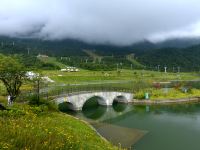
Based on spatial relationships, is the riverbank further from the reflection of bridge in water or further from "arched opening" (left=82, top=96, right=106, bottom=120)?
"arched opening" (left=82, top=96, right=106, bottom=120)

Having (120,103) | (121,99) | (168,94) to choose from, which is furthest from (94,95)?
(168,94)

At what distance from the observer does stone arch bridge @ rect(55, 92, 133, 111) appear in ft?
227

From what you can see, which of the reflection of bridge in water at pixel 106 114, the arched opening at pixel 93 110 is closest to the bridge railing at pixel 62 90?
the arched opening at pixel 93 110

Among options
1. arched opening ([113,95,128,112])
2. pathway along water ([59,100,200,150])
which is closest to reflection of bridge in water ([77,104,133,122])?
pathway along water ([59,100,200,150])

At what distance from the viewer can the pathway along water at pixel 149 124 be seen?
43.9m

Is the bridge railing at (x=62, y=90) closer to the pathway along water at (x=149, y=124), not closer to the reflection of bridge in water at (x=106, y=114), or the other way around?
the pathway along water at (x=149, y=124)

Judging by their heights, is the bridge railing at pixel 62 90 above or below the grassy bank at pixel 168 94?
above

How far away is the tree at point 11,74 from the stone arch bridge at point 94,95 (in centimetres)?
1559

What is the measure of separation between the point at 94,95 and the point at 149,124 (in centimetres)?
2230

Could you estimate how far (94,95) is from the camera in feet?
257

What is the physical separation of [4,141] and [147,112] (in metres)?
60.5

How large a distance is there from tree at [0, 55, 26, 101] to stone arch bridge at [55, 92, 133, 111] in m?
15.6

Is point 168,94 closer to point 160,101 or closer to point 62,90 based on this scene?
→ point 160,101

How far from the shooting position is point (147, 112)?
244 feet
